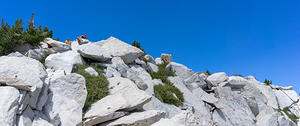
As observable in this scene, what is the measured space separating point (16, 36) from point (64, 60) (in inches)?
184

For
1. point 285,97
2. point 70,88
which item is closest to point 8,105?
point 70,88

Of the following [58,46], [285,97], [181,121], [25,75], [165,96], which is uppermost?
[285,97]

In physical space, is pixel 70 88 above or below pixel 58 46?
below

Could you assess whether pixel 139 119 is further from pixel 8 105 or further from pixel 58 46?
pixel 58 46

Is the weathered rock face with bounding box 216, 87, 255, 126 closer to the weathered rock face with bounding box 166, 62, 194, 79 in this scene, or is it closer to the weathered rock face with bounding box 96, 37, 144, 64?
the weathered rock face with bounding box 166, 62, 194, 79

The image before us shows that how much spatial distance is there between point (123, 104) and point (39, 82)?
324 cm

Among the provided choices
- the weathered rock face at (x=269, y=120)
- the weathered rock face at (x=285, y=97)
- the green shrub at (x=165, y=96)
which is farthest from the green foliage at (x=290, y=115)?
the green shrub at (x=165, y=96)

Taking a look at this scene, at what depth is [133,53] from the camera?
15.1 m

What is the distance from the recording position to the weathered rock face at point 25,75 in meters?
5.61

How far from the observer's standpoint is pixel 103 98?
27.6ft

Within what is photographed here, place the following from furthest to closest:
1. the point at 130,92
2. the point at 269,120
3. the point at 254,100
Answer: the point at 254,100
the point at 269,120
the point at 130,92

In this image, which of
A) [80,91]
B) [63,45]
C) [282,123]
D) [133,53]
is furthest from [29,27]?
[282,123]

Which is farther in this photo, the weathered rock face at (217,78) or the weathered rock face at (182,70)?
the weathered rock face at (217,78)

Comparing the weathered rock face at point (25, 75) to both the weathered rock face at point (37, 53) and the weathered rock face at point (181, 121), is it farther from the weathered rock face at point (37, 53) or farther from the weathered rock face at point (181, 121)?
the weathered rock face at point (37, 53)
